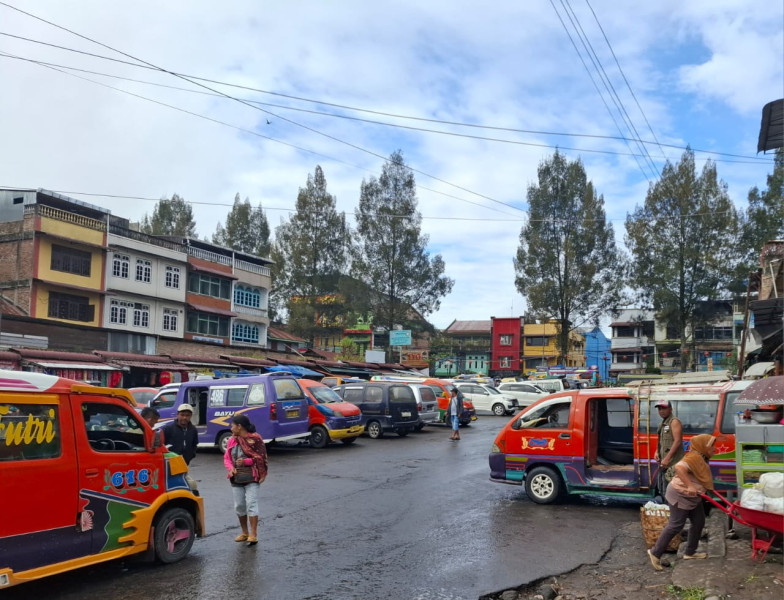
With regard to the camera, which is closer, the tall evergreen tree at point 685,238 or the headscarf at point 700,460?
the headscarf at point 700,460

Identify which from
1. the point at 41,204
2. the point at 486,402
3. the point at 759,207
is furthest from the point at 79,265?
the point at 759,207

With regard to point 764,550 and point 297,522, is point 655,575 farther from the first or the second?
point 297,522

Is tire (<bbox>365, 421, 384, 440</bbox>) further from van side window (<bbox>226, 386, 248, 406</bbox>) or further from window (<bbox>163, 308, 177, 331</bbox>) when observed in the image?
window (<bbox>163, 308, 177, 331</bbox>)

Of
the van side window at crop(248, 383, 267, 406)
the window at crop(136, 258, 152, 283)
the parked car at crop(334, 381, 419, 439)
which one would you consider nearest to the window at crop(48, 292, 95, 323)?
the window at crop(136, 258, 152, 283)

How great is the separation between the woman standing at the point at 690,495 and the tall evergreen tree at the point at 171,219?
6039cm

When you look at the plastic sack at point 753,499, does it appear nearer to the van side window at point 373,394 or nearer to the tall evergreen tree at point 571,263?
the van side window at point 373,394

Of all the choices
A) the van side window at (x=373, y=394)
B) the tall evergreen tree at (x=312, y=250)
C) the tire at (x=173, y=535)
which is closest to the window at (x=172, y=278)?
the tall evergreen tree at (x=312, y=250)

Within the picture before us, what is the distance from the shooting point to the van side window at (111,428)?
22.0 feet

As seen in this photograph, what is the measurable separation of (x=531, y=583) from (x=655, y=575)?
1401 millimetres

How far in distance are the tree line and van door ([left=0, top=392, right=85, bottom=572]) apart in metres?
41.1

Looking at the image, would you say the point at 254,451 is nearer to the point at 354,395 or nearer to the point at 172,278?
the point at 354,395

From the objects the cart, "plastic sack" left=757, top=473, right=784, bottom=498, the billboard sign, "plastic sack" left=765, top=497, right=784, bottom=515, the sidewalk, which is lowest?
the sidewalk

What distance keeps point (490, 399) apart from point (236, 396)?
19.9 meters

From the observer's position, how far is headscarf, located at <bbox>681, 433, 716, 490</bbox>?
734 centimetres
